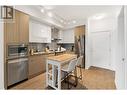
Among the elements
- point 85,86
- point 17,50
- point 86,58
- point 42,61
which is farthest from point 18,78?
point 86,58

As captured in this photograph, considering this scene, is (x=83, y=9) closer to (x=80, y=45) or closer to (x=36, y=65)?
(x=80, y=45)

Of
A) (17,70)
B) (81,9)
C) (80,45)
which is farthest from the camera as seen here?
(80,45)

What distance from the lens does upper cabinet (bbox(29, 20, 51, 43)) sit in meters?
4.45

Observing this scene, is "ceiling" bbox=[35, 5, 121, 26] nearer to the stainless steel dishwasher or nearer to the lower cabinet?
the lower cabinet

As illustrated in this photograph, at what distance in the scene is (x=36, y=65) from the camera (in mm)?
4172

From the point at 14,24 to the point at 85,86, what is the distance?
2582 mm

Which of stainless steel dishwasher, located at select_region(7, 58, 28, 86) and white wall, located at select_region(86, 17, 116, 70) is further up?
white wall, located at select_region(86, 17, 116, 70)

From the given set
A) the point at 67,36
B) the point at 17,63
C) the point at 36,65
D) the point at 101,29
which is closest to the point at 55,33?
the point at 67,36

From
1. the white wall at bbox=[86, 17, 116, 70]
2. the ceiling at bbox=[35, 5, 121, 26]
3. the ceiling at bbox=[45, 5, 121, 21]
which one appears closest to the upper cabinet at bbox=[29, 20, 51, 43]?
the ceiling at bbox=[35, 5, 121, 26]

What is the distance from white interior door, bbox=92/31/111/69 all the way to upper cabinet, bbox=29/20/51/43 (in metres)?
2.23

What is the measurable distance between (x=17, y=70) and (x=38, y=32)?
2059mm

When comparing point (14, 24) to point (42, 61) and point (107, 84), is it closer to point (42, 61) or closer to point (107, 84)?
point (42, 61)

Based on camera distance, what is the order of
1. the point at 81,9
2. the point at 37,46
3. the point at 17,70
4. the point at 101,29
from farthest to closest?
the point at 101,29 < the point at 37,46 < the point at 81,9 < the point at 17,70
